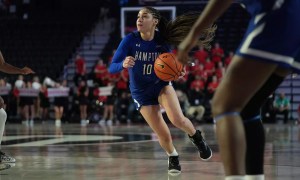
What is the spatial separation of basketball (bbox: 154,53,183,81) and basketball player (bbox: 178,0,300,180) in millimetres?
3062

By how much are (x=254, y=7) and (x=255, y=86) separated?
20.3 inches

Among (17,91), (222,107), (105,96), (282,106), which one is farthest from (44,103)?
(222,107)

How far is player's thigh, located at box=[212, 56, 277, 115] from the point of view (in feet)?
12.1

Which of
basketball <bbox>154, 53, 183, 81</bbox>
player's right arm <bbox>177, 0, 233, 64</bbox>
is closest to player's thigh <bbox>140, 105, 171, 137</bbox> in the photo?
basketball <bbox>154, 53, 183, 81</bbox>

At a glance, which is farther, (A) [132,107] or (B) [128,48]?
(A) [132,107]

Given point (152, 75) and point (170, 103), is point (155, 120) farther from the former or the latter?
point (152, 75)

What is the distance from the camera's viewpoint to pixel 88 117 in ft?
69.9

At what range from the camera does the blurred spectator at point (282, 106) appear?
65.7 feet

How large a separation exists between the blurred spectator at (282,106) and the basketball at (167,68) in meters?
13.6

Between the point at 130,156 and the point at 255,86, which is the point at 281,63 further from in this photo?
the point at 130,156

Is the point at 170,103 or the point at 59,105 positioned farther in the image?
the point at 59,105

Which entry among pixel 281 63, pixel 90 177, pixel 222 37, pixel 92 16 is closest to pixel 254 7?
pixel 281 63

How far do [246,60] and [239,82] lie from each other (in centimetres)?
14

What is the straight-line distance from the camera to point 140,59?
727cm
